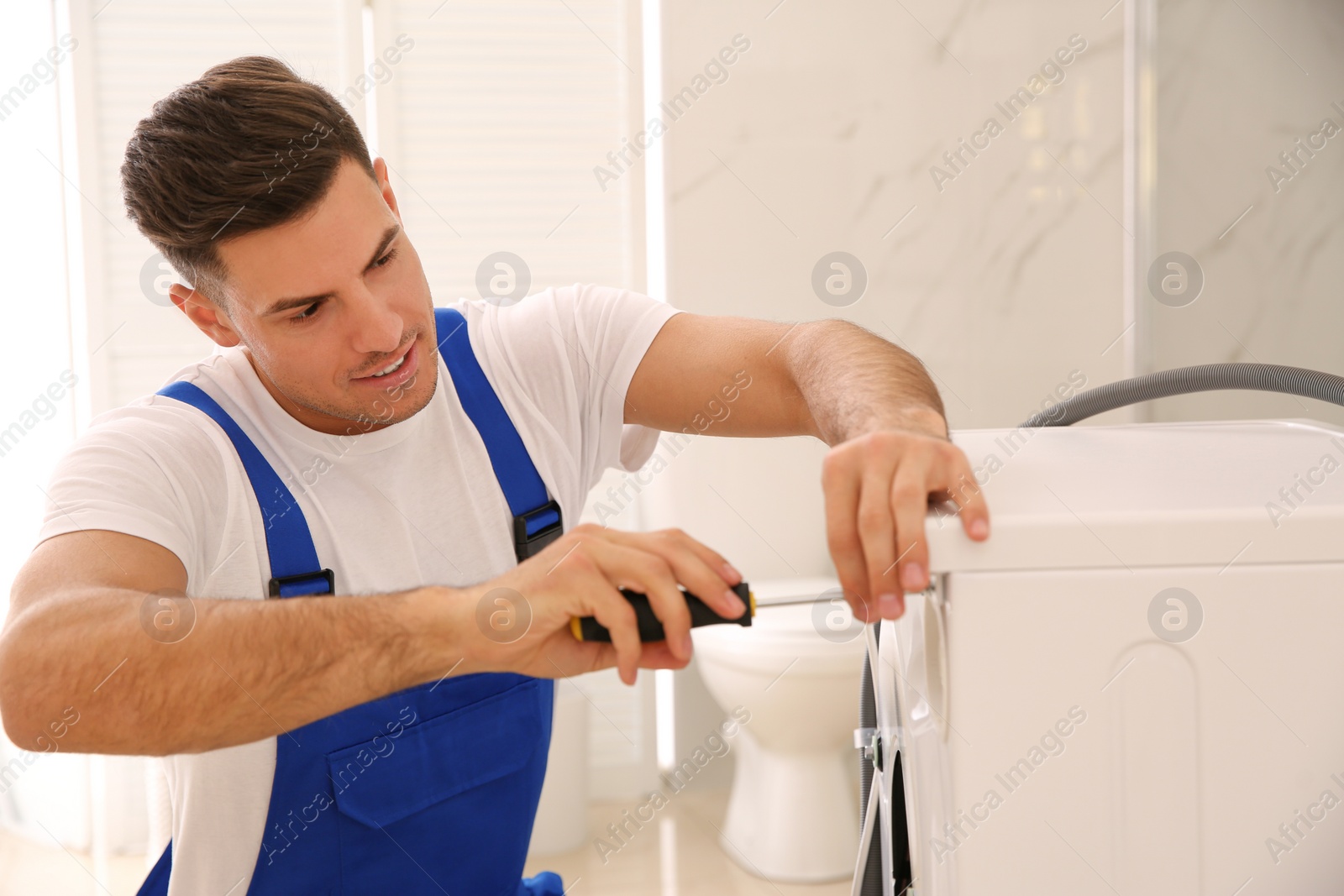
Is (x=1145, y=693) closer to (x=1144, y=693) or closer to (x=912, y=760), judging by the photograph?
(x=1144, y=693)

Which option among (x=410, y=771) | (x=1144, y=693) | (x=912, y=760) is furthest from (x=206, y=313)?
(x=1144, y=693)

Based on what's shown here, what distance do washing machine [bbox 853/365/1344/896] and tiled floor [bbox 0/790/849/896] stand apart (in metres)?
1.43

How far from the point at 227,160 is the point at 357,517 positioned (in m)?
0.32

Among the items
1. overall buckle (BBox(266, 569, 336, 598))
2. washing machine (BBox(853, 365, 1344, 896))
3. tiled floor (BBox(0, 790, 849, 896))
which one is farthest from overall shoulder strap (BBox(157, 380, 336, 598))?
tiled floor (BBox(0, 790, 849, 896))

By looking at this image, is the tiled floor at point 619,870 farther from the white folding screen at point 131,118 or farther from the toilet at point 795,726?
the white folding screen at point 131,118

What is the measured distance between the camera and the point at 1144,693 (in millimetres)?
523

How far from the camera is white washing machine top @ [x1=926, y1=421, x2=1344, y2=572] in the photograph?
507mm

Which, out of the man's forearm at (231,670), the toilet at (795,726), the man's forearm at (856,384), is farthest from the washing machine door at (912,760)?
the toilet at (795,726)

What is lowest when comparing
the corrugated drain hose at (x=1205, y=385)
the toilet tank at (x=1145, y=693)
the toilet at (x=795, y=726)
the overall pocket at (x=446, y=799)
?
the toilet at (x=795, y=726)

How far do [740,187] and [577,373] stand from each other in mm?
1257

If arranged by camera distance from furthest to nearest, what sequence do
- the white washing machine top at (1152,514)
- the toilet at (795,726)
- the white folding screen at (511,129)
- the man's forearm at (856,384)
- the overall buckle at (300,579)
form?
the white folding screen at (511,129)
the toilet at (795,726)
the overall buckle at (300,579)
the man's forearm at (856,384)
the white washing machine top at (1152,514)

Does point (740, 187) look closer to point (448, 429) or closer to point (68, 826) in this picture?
point (448, 429)

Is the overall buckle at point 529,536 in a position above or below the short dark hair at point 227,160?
below

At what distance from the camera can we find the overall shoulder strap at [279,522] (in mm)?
829
